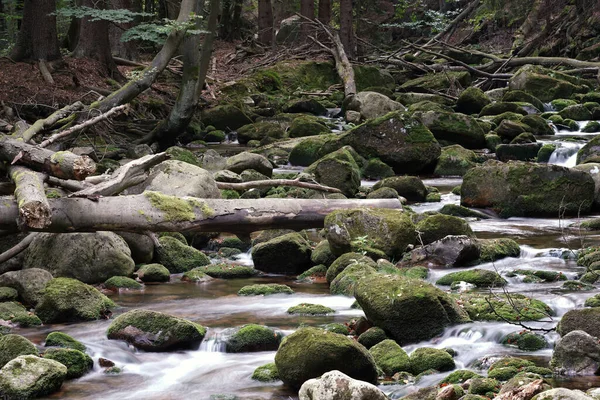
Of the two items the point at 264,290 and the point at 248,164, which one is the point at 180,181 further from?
the point at 248,164

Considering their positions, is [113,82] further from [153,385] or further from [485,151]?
[153,385]

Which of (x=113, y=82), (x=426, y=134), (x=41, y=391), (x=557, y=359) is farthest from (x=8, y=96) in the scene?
(x=557, y=359)

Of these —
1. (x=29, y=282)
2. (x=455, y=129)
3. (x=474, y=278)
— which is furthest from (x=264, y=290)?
(x=455, y=129)

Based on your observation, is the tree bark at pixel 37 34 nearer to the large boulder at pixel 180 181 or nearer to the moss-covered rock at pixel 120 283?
the large boulder at pixel 180 181

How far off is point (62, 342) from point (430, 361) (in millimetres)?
2982

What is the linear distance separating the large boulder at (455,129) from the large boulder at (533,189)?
5.43m

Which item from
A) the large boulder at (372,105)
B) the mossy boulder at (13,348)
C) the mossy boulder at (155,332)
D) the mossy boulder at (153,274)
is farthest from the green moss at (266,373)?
the large boulder at (372,105)

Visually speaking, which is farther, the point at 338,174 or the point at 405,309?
the point at 338,174

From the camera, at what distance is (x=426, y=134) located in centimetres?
1600

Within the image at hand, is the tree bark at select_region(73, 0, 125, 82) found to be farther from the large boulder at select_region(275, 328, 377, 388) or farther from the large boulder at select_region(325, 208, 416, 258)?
the large boulder at select_region(275, 328, 377, 388)

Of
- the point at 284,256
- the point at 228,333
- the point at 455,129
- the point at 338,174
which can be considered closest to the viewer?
the point at 228,333

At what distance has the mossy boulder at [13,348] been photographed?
5.91 metres

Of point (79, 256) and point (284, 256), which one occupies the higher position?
point (79, 256)

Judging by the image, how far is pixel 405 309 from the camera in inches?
257
